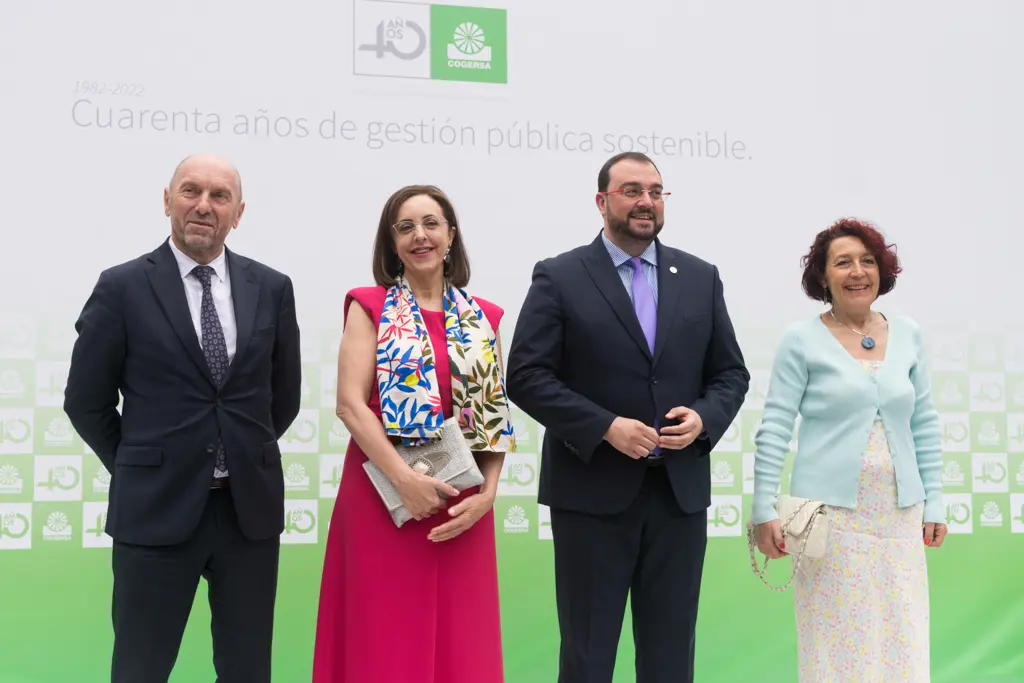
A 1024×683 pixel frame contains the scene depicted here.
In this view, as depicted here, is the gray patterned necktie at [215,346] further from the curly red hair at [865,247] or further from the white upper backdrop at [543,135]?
the curly red hair at [865,247]

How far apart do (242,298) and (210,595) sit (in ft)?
2.50

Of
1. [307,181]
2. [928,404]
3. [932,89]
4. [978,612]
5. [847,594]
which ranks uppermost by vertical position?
[932,89]

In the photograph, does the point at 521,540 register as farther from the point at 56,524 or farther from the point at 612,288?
the point at 56,524

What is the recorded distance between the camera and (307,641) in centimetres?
376

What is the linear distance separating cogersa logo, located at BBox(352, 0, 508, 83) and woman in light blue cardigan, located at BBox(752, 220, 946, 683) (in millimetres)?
1708

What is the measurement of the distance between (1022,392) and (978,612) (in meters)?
1.01

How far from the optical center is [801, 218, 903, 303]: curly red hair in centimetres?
304

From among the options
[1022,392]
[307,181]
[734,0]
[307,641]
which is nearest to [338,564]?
[307,641]

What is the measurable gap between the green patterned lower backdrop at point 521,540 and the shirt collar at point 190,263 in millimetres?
1225

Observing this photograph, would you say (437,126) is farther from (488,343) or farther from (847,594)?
(847,594)

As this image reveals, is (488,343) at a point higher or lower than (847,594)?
higher

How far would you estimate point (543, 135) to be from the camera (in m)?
4.03

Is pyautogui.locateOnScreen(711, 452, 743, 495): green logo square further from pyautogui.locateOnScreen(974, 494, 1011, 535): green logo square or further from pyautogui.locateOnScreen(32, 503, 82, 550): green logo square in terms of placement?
pyautogui.locateOnScreen(32, 503, 82, 550): green logo square

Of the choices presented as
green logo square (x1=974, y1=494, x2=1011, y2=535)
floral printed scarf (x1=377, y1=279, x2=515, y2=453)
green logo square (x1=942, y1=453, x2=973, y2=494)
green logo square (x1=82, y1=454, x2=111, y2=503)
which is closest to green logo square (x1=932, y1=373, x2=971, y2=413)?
green logo square (x1=942, y1=453, x2=973, y2=494)
